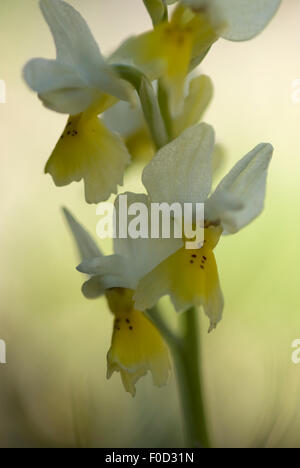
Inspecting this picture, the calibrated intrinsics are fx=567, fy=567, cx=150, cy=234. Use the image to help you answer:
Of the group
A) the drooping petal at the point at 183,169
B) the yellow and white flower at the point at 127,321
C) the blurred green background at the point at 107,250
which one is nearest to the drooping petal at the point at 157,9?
the drooping petal at the point at 183,169

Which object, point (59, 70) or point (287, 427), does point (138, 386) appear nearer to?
point (287, 427)

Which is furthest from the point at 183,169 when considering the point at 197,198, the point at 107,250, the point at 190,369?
the point at 107,250

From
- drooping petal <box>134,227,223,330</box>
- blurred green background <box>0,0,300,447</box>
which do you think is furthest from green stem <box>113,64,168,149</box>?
blurred green background <box>0,0,300,447</box>

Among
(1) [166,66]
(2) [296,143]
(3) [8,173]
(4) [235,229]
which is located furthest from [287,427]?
(3) [8,173]

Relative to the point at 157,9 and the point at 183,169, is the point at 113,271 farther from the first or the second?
the point at 157,9

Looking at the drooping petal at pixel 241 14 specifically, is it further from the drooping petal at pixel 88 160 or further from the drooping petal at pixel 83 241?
the drooping petal at pixel 83 241

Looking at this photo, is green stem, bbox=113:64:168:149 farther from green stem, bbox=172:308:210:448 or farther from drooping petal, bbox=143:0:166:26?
green stem, bbox=172:308:210:448
